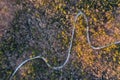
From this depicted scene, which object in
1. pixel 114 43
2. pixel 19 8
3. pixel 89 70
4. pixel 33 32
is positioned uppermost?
pixel 19 8

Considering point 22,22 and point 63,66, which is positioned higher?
point 22,22

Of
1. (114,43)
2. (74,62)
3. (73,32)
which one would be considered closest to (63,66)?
(74,62)

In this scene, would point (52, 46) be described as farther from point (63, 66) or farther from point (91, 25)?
point (91, 25)

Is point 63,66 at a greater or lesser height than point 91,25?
lesser

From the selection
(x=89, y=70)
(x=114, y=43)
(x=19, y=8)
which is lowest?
(x=89, y=70)

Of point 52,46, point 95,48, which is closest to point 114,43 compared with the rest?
point 95,48

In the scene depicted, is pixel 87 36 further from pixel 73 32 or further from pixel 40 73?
pixel 40 73
